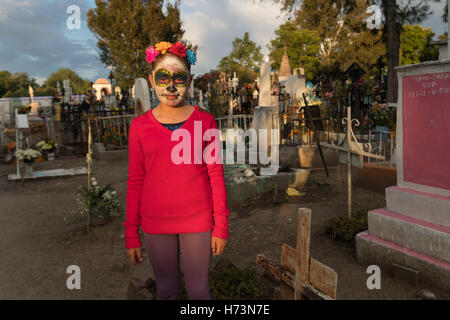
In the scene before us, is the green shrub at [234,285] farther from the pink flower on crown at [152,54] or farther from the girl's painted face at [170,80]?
the pink flower on crown at [152,54]

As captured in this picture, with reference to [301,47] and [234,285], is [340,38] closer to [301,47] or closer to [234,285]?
[301,47]

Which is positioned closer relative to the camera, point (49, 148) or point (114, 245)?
point (114, 245)

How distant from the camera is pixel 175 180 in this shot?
6.91 feet

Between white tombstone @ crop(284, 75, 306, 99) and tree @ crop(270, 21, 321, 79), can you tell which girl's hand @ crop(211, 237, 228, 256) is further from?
tree @ crop(270, 21, 321, 79)

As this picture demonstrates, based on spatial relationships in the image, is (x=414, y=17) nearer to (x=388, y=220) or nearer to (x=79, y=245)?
(x=388, y=220)

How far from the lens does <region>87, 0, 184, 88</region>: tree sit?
27906 mm

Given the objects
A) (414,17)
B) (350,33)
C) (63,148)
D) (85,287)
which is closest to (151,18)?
(63,148)

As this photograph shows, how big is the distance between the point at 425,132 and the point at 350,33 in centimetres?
4158

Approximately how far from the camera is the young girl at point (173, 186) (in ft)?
6.93

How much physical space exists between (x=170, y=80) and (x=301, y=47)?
42245mm

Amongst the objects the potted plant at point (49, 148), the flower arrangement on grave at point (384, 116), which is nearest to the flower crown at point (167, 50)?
the flower arrangement on grave at point (384, 116)

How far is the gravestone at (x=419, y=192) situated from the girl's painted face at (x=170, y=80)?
2.65 m

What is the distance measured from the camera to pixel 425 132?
358cm

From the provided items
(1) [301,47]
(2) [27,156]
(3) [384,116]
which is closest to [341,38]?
(1) [301,47]
